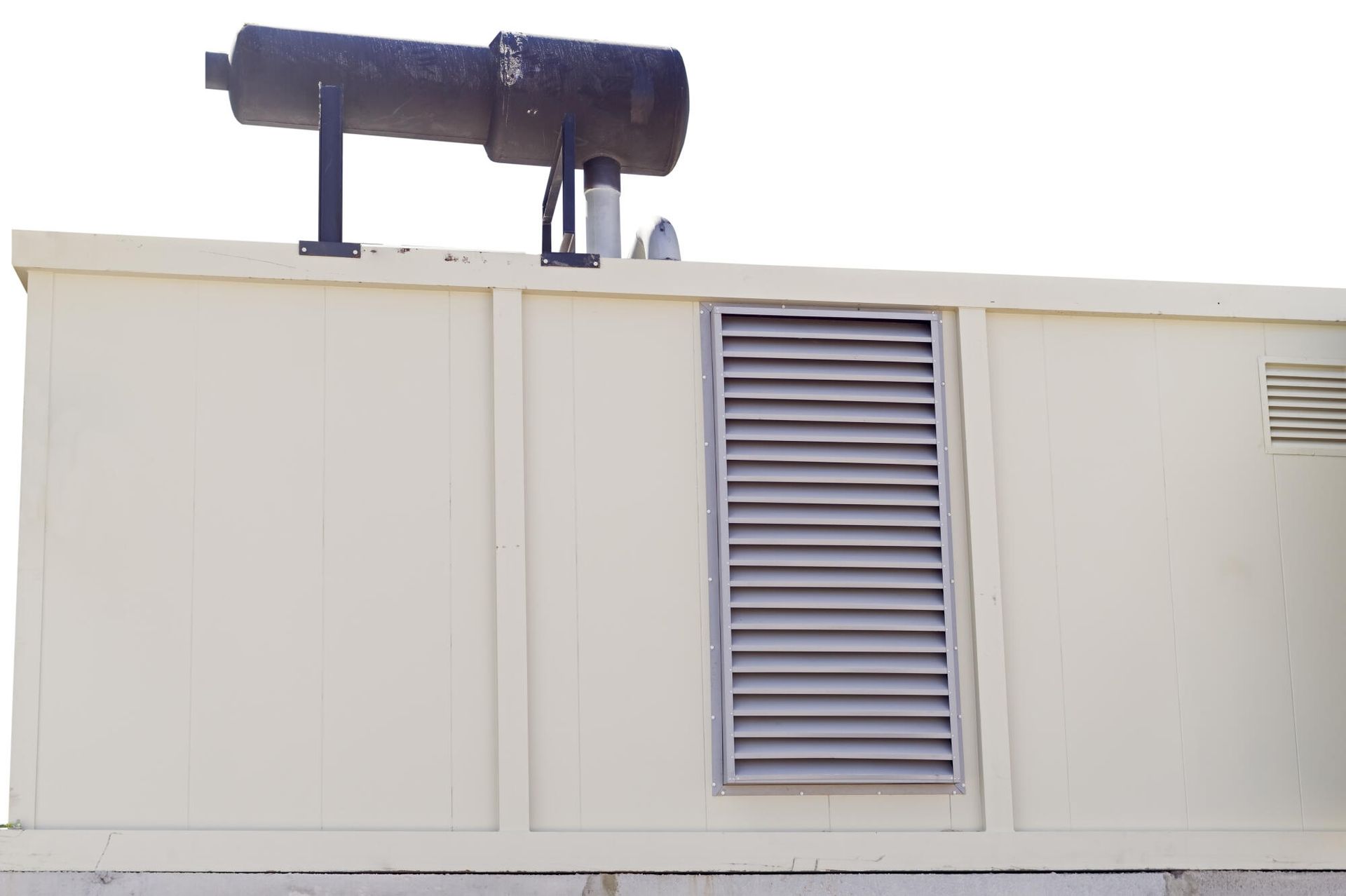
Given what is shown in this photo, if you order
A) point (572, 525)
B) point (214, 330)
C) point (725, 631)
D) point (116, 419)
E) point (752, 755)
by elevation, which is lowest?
point (752, 755)

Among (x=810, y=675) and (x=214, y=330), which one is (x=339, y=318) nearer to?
(x=214, y=330)

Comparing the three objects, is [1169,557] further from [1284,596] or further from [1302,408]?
[1302,408]

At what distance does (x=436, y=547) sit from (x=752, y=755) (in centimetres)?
119

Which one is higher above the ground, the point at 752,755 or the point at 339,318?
the point at 339,318

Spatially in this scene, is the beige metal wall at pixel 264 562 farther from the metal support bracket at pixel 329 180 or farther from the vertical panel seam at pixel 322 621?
the metal support bracket at pixel 329 180

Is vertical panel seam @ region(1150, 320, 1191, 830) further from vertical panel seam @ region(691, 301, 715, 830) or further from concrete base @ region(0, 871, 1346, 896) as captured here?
vertical panel seam @ region(691, 301, 715, 830)

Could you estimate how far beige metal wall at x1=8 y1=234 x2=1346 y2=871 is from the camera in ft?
14.5

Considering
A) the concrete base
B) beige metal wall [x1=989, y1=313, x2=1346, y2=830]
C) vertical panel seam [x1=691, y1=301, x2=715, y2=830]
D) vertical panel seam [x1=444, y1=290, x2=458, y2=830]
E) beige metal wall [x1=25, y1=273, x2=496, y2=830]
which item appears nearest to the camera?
the concrete base

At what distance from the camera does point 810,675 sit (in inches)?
188

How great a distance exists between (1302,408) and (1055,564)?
3.70 feet

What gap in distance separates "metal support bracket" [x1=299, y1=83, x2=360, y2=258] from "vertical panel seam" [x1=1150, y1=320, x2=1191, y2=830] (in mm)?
2784

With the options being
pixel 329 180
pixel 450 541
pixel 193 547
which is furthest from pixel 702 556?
pixel 329 180

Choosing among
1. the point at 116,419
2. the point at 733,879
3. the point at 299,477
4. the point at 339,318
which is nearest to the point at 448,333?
the point at 339,318

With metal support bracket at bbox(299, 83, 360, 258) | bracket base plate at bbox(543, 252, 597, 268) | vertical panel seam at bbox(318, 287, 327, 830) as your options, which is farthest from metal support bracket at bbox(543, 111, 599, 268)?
vertical panel seam at bbox(318, 287, 327, 830)
